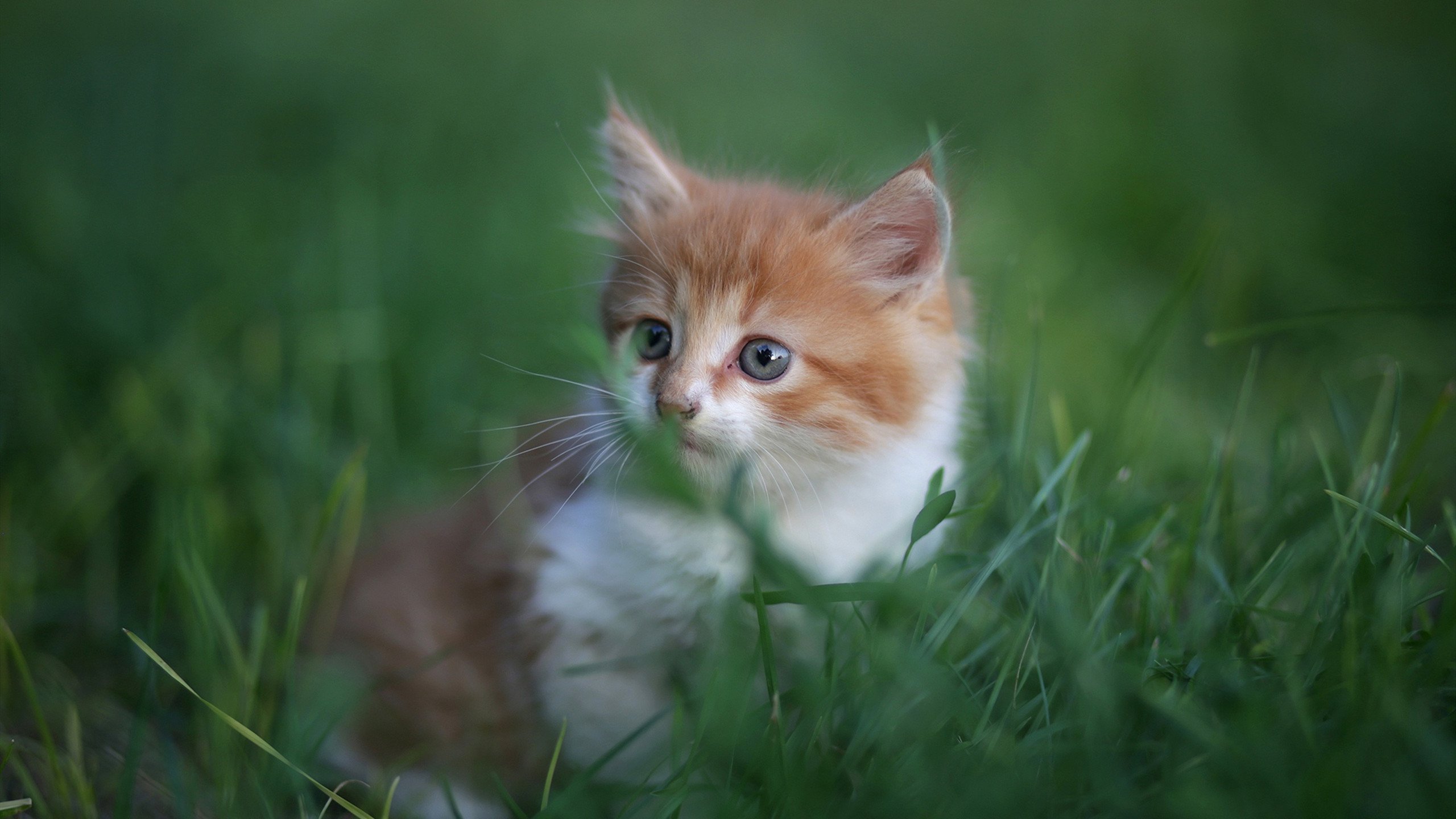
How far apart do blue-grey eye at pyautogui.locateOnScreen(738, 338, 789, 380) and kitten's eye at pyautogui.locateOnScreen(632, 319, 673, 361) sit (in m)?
0.17

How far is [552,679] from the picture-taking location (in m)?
1.68

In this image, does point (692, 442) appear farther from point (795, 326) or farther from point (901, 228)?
point (901, 228)

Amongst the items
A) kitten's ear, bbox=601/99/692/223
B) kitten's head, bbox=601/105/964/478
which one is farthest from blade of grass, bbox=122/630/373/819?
kitten's ear, bbox=601/99/692/223

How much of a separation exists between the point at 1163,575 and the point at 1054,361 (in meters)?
1.29

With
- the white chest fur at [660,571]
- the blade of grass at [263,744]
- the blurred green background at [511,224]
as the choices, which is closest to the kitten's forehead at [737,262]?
the blurred green background at [511,224]

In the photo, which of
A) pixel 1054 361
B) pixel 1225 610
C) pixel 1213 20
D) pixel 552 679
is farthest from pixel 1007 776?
pixel 1213 20

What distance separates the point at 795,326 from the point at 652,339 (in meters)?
0.32

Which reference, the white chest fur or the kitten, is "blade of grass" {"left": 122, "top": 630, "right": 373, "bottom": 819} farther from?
the white chest fur

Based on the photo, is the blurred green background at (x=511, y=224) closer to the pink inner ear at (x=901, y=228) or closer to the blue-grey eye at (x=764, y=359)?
the pink inner ear at (x=901, y=228)

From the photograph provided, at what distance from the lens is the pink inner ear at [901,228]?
1.56 metres

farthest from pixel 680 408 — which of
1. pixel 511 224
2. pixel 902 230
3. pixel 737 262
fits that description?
pixel 511 224

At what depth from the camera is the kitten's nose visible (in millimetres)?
1461

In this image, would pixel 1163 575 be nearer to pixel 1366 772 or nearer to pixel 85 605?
pixel 1366 772

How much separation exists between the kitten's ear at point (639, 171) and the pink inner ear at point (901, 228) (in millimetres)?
414
